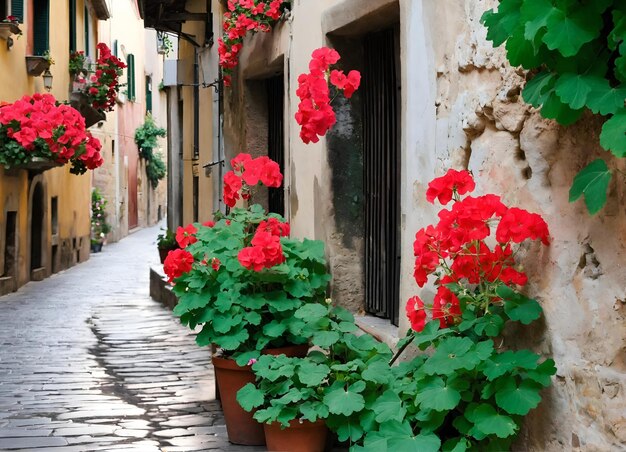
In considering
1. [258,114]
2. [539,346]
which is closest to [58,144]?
[258,114]

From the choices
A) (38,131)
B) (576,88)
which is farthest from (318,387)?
(38,131)

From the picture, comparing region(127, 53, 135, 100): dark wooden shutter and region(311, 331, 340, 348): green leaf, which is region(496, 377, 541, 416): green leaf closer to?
region(311, 331, 340, 348): green leaf

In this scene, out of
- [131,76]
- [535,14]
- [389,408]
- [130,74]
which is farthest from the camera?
[131,76]

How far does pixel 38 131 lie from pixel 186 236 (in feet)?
29.3

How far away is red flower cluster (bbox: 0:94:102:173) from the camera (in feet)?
44.2

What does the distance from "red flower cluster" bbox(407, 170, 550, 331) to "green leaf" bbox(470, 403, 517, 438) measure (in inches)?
14.8

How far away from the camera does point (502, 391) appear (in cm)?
299

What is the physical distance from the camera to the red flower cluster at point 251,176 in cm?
536

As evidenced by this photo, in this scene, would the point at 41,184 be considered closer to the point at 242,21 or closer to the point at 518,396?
the point at 242,21

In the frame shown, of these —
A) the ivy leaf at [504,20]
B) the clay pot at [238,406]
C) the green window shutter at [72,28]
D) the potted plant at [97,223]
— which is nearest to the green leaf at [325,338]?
the clay pot at [238,406]

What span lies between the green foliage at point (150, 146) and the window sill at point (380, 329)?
3032cm

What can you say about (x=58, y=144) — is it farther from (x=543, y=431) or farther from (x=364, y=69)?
(x=543, y=431)

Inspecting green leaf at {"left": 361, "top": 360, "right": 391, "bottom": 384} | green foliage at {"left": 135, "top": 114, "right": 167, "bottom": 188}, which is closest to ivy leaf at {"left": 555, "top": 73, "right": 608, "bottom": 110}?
green leaf at {"left": 361, "top": 360, "right": 391, "bottom": 384}

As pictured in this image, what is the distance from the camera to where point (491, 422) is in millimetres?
3014
